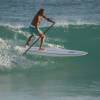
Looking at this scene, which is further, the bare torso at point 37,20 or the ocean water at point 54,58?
the ocean water at point 54,58

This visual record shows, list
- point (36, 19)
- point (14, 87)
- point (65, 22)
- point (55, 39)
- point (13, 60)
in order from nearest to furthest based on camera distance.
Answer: point (36, 19) < point (14, 87) < point (13, 60) < point (55, 39) < point (65, 22)

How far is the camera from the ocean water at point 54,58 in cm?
2541

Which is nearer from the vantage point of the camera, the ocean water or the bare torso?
the bare torso

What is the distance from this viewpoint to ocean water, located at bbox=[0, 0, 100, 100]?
25.4 meters

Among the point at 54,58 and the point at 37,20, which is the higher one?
the point at 37,20

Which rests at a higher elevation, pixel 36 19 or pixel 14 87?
pixel 36 19

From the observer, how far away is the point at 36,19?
73.8 feet

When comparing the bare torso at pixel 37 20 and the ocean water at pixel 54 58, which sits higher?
the bare torso at pixel 37 20

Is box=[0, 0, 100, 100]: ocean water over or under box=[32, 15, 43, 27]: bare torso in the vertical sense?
under

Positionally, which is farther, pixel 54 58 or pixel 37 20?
pixel 54 58

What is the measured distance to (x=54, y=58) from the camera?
31906 millimetres

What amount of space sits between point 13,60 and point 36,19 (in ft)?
29.4

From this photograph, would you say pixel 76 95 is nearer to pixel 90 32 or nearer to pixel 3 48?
pixel 3 48

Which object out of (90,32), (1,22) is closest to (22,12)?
(1,22)
